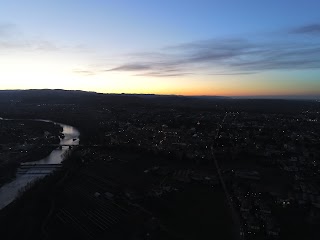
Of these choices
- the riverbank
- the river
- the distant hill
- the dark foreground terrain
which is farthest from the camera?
the distant hill

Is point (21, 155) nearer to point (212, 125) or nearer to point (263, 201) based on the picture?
point (263, 201)

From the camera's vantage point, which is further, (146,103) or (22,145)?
(146,103)

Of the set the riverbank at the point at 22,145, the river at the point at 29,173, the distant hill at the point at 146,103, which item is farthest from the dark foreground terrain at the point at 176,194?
the distant hill at the point at 146,103

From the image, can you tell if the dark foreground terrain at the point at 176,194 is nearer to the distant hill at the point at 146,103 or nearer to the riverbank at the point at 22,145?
the riverbank at the point at 22,145

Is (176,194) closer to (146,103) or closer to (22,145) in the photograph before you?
(22,145)

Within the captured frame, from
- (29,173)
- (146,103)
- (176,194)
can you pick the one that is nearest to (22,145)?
(29,173)

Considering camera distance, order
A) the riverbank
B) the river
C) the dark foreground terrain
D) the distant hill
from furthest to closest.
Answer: the distant hill
the riverbank
the river
the dark foreground terrain

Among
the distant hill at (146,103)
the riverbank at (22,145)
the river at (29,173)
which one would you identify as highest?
the distant hill at (146,103)

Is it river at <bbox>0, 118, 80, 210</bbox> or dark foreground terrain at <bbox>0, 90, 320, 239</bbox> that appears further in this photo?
river at <bbox>0, 118, 80, 210</bbox>

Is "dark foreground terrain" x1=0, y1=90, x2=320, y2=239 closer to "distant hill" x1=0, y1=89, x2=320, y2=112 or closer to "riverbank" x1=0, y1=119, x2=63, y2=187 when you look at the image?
"riverbank" x1=0, y1=119, x2=63, y2=187

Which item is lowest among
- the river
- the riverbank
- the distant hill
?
the river

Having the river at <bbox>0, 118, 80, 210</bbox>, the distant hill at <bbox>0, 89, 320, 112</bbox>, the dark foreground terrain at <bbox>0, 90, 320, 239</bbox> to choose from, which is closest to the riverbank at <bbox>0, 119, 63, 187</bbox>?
the river at <bbox>0, 118, 80, 210</bbox>

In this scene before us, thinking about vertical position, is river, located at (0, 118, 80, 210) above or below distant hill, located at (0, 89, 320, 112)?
below
